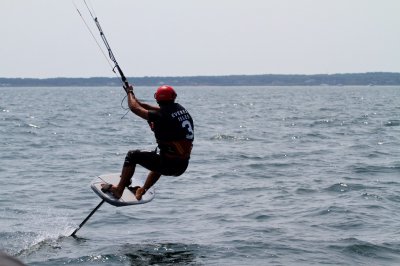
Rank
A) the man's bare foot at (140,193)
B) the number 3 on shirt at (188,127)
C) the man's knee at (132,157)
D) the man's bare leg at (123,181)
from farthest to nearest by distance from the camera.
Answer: the man's bare foot at (140,193)
the man's bare leg at (123,181)
the man's knee at (132,157)
the number 3 on shirt at (188,127)

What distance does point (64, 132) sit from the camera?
3744cm

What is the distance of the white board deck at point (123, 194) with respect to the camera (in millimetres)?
10930

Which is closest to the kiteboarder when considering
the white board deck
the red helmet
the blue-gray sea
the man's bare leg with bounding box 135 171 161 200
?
the red helmet

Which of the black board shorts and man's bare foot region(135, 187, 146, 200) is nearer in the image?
the black board shorts

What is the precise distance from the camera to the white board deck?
10.9 m

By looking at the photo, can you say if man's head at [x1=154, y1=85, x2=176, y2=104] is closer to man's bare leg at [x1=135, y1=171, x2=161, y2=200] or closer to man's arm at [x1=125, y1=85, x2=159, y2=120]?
man's arm at [x1=125, y1=85, x2=159, y2=120]

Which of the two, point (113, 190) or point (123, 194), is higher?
point (113, 190)

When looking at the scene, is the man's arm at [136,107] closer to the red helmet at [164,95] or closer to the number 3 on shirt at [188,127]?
the red helmet at [164,95]

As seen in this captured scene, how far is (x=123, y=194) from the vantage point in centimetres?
1127

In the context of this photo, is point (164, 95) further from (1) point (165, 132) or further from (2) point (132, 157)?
(2) point (132, 157)

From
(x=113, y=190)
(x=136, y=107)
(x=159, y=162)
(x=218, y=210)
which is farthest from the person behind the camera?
(x=218, y=210)

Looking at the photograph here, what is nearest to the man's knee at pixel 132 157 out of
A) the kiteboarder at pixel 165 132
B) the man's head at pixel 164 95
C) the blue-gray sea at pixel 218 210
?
the kiteboarder at pixel 165 132

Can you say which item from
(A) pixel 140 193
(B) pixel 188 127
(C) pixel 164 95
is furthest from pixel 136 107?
(A) pixel 140 193

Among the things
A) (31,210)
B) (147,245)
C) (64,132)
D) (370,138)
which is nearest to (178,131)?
(147,245)
